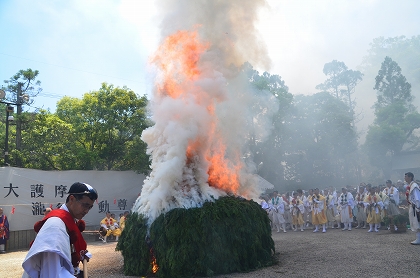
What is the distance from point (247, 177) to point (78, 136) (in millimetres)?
11906

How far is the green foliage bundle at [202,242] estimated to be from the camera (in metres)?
7.98

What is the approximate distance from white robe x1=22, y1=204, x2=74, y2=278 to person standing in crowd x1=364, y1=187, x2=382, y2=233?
15504mm

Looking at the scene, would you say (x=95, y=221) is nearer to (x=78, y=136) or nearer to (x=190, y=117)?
(x=78, y=136)

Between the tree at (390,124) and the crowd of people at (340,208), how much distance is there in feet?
44.7

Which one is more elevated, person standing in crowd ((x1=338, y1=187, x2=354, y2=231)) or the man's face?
the man's face

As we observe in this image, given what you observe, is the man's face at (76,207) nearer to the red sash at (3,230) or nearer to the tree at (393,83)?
the red sash at (3,230)

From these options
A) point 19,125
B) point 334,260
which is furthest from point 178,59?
point 19,125

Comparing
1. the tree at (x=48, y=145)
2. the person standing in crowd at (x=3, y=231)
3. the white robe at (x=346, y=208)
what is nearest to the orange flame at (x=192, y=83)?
the white robe at (x=346, y=208)

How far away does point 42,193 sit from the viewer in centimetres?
1695

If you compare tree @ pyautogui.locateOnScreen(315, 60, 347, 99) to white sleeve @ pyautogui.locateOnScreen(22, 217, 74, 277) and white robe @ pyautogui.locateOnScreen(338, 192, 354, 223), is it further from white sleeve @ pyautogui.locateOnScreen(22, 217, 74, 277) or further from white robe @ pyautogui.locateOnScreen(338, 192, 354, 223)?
white sleeve @ pyautogui.locateOnScreen(22, 217, 74, 277)

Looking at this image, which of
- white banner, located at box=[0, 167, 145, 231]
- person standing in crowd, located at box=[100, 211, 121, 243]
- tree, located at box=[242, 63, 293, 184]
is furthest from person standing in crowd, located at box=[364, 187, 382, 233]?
white banner, located at box=[0, 167, 145, 231]

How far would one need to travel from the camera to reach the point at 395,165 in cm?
3350

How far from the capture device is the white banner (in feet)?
52.0

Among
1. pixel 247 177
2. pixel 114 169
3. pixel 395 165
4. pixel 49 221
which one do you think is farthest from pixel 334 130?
pixel 49 221
